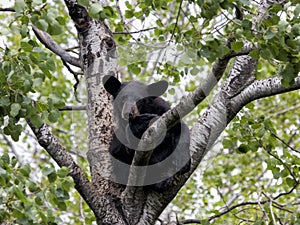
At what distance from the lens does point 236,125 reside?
541cm

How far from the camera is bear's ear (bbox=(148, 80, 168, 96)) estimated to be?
568 cm

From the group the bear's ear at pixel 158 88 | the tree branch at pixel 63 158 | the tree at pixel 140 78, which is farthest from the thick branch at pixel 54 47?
the tree branch at pixel 63 158

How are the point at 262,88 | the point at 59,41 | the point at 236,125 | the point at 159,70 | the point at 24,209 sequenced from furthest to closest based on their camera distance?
the point at 59,41 → the point at 159,70 → the point at 236,125 → the point at 262,88 → the point at 24,209

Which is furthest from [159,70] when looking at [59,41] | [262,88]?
[59,41]

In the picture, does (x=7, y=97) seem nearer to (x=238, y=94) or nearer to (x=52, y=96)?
(x=52, y=96)

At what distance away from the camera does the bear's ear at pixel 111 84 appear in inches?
212

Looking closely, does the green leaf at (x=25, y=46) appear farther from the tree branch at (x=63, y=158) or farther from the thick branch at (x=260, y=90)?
the thick branch at (x=260, y=90)

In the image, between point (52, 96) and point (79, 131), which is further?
point (79, 131)

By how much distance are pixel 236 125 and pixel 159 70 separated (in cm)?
98

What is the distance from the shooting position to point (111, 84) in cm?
546

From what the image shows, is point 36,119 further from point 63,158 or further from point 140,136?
point 140,136

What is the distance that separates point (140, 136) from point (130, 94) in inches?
34.8

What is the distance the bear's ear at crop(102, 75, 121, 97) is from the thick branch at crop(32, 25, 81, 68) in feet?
1.40

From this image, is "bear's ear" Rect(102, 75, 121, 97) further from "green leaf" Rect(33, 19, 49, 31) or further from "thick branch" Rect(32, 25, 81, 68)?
"green leaf" Rect(33, 19, 49, 31)
